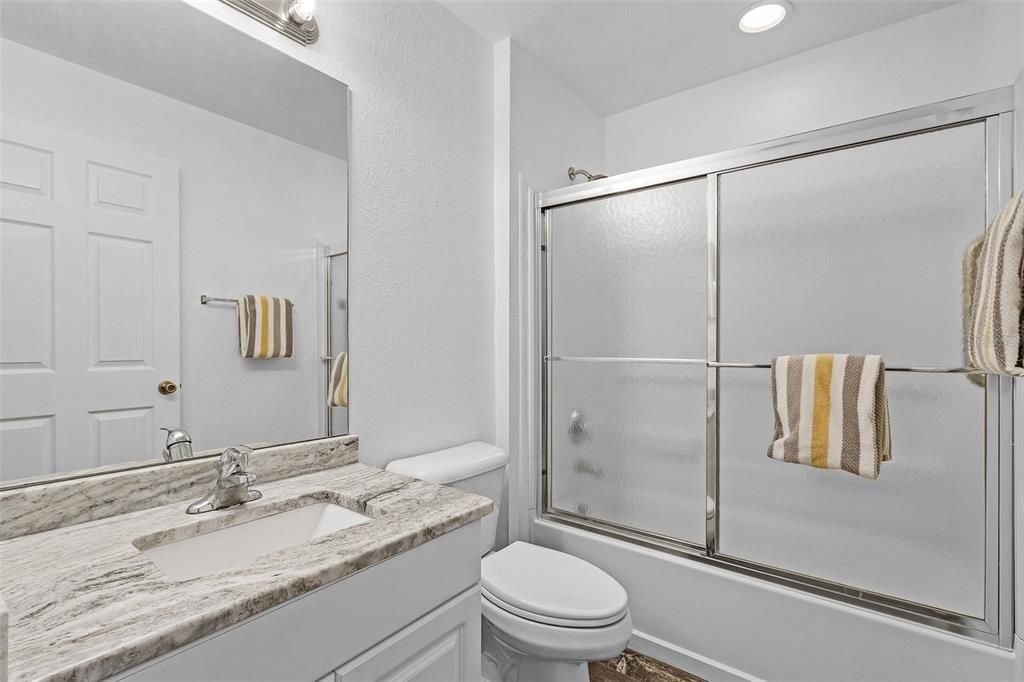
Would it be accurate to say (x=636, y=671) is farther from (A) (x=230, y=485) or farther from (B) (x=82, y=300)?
(B) (x=82, y=300)

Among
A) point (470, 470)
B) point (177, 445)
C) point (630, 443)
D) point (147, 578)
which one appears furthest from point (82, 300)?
point (630, 443)

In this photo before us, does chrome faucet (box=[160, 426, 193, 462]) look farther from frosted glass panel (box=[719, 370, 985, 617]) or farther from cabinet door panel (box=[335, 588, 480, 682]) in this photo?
frosted glass panel (box=[719, 370, 985, 617])

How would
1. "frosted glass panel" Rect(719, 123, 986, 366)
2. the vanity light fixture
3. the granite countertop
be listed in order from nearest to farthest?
the granite countertop, the vanity light fixture, "frosted glass panel" Rect(719, 123, 986, 366)

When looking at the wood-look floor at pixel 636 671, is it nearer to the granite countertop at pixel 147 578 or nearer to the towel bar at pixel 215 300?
the granite countertop at pixel 147 578

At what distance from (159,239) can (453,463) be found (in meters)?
0.99

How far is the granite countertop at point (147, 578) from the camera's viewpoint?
1.76 ft

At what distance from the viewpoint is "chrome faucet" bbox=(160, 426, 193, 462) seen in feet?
3.35

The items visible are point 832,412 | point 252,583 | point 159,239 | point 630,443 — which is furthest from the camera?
point 630,443

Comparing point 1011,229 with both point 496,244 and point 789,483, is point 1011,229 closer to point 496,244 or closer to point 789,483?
point 789,483

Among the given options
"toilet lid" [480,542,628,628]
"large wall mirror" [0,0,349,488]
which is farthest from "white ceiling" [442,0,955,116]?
"toilet lid" [480,542,628,628]

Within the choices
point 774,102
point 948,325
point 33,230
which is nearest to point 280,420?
point 33,230

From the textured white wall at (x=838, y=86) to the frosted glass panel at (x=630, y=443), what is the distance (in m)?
1.23

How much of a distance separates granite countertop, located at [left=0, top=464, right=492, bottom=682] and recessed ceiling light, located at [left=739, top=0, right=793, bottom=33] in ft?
6.48

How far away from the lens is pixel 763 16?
1.78m
